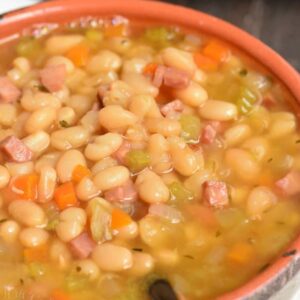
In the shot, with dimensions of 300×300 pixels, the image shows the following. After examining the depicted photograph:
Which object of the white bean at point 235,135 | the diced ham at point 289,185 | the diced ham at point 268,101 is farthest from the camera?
the diced ham at point 268,101

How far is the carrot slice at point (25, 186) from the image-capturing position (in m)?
1.62

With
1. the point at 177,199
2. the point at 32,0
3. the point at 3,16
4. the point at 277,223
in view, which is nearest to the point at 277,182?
the point at 277,223

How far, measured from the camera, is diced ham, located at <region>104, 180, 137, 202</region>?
1.60 meters

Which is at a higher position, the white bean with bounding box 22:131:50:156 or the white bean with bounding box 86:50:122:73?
the white bean with bounding box 86:50:122:73

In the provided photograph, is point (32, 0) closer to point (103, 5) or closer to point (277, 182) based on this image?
point (103, 5)

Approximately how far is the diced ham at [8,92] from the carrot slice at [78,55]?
0.63 ft

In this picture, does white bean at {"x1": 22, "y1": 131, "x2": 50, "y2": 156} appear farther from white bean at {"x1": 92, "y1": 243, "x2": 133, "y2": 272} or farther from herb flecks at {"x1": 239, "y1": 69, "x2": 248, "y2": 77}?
herb flecks at {"x1": 239, "y1": 69, "x2": 248, "y2": 77}

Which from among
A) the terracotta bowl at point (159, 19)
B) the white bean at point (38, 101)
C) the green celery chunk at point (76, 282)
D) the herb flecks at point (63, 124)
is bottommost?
the green celery chunk at point (76, 282)

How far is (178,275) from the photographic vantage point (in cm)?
149

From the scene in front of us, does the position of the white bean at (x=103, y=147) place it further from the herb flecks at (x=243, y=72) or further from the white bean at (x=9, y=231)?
the herb flecks at (x=243, y=72)

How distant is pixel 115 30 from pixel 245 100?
0.48 meters

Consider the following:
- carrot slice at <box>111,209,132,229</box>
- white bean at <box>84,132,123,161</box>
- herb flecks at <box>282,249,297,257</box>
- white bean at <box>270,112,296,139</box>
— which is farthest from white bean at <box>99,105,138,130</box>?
herb flecks at <box>282,249,297,257</box>

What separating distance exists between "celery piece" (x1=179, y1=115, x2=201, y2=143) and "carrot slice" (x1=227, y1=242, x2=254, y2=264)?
32 centimetres

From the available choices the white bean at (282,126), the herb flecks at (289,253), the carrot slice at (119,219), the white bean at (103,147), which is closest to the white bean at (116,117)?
the white bean at (103,147)
